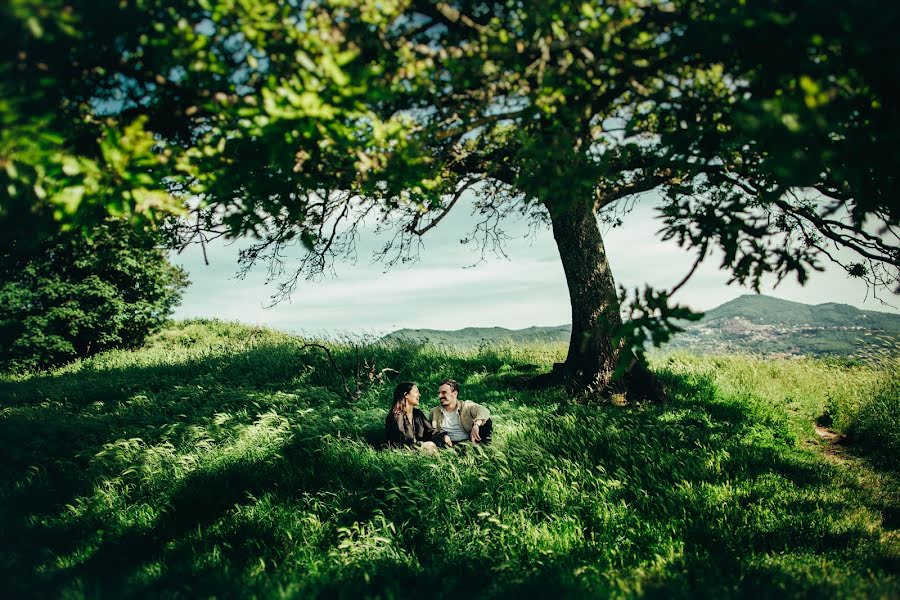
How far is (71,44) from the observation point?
358cm

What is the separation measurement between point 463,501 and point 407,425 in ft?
7.00

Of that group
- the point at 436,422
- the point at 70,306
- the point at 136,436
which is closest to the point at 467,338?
the point at 436,422

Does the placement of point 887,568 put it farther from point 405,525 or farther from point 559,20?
point 559,20

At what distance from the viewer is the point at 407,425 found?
709cm

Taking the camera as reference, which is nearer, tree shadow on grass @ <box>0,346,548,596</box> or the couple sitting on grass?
tree shadow on grass @ <box>0,346,548,596</box>

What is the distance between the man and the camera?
23.3 ft

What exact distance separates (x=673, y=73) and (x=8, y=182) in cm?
530

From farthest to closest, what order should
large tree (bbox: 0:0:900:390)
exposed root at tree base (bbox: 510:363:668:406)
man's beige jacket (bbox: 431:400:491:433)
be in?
exposed root at tree base (bbox: 510:363:668:406), man's beige jacket (bbox: 431:400:491:433), large tree (bbox: 0:0:900:390)

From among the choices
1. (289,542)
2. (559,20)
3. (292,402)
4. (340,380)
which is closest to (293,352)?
(340,380)

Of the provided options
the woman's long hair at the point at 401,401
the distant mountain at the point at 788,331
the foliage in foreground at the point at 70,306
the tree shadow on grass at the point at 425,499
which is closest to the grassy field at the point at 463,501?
the tree shadow on grass at the point at 425,499

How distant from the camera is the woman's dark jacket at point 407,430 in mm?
6941

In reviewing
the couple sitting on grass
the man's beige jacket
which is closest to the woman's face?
the couple sitting on grass

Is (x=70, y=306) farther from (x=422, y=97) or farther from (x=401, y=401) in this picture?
(x=422, y=97)

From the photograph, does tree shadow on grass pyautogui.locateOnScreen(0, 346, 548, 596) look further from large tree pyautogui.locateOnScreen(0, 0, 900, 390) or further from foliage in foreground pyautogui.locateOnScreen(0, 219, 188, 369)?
foliage in foreground pyautogui.locateOnScreen(0, 219, 188, 369)
